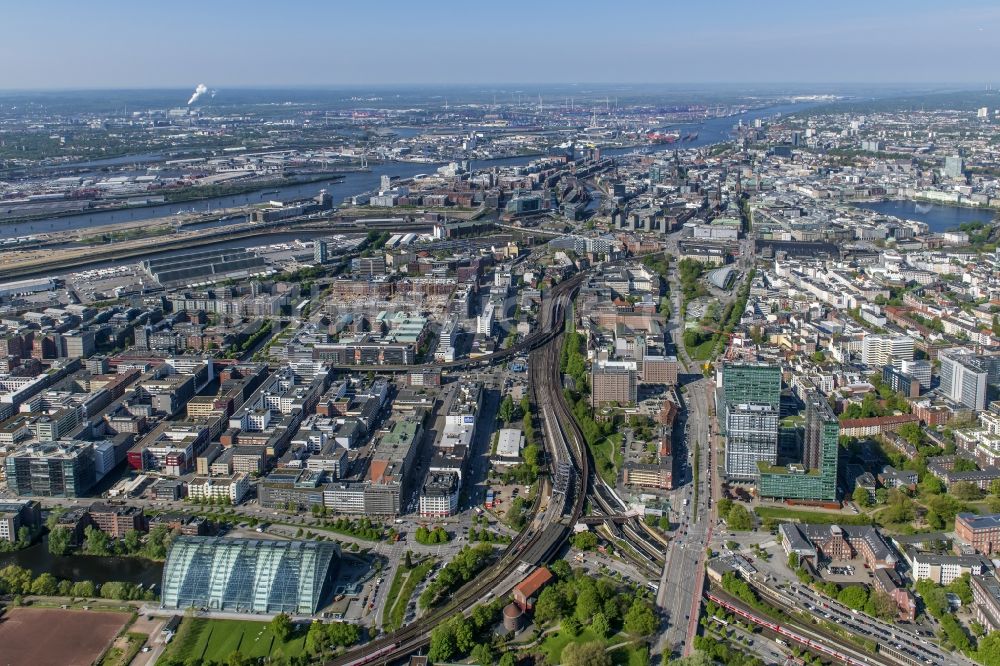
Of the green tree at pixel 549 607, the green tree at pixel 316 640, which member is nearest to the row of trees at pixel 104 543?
the green tree at pixel 316 640

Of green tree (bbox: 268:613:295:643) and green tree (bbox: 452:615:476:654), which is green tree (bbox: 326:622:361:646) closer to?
green tree (bbox: 268:613:295:643)

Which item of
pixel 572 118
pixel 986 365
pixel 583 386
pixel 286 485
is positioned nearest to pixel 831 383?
pixel 986 365

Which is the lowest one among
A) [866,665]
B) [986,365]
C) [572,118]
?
[866,665]

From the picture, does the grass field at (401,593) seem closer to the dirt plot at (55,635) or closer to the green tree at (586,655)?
the green tree at (586,655)

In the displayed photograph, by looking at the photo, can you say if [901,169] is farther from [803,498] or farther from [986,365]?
[803,498]

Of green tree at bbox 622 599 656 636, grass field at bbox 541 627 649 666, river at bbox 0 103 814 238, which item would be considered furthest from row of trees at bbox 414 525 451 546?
river at bbox 0 103 814 238

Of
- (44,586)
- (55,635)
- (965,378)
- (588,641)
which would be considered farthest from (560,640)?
(965,378)

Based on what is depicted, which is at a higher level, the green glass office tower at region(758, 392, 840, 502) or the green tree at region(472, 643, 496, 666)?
the green glass office tower at region(758, 392, 840, 502)
